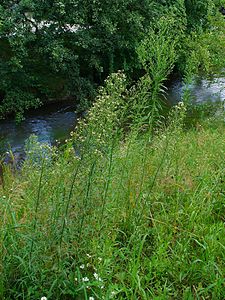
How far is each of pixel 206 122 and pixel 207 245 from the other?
222 inches

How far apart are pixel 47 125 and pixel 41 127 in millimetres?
196

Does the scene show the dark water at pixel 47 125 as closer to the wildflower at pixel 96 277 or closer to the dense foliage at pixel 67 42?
the dense foliage at pixel 67 42

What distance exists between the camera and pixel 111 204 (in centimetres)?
302

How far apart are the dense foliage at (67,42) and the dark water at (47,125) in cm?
36

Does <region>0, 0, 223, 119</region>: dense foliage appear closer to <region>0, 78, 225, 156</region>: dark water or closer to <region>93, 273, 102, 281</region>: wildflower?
<region>0, 78, 225, 156</region>: dark water

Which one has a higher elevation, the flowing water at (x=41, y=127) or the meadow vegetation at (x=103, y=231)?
the meadow vegetation at (x=103, y=231)

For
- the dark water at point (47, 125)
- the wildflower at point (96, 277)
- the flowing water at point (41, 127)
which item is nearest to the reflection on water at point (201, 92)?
the dark water at point (47, 125)

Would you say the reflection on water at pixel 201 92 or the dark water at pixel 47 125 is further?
the reflection on water at pixel 201 92

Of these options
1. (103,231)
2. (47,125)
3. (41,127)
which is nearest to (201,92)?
(47,125)

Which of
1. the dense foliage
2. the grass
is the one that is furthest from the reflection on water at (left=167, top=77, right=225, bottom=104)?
the grass

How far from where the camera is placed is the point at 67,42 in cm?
1036

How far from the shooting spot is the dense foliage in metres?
9.48

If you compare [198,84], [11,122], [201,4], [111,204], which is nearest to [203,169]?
[111,204]

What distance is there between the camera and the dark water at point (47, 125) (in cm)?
936
